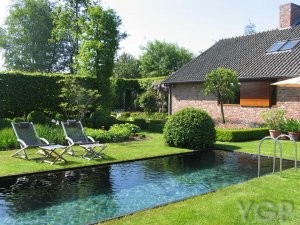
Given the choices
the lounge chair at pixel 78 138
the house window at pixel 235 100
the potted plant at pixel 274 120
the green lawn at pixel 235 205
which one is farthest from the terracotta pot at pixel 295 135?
the lounge chair at pixel 78 138

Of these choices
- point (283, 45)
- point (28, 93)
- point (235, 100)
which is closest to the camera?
point (28, 93)

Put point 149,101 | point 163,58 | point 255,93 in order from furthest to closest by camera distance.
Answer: point 163,58, point 149,101, point 255,93

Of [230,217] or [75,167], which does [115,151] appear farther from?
[230,217]

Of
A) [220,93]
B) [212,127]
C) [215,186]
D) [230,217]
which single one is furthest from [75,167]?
[220,93]

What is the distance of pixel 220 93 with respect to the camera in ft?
65.6

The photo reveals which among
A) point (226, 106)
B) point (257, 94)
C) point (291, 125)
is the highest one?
point (257, 94)

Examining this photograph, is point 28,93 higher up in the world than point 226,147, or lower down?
higher up

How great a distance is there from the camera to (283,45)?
2153cm

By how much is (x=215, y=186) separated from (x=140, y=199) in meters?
2.15

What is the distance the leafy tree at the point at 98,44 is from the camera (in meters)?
23.3

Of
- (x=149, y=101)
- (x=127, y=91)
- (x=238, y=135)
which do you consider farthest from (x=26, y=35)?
(x=238, y=135)

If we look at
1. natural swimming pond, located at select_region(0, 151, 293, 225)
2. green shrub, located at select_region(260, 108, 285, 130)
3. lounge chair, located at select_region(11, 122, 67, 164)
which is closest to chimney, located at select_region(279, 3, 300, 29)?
green shrub, located at select_region(260, 108, 285, 130)

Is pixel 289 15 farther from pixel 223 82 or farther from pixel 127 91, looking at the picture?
pixel 127 91

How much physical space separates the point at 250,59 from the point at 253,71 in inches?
77.9
